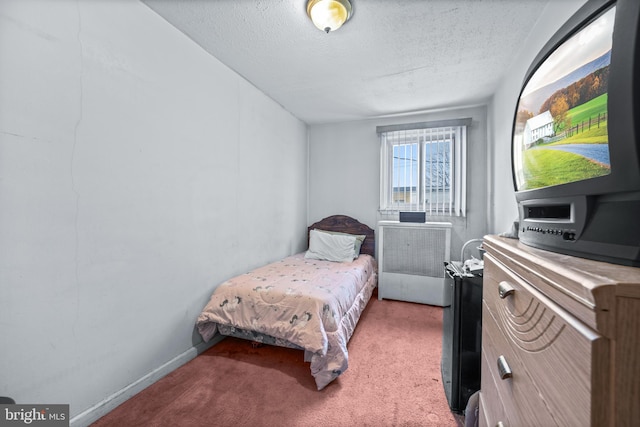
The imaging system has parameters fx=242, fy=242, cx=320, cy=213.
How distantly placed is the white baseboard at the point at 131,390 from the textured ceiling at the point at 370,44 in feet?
8.00

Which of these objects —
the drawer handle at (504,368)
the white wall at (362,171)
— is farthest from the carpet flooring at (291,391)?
the white wall at (362,171)

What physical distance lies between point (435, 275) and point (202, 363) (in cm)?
257

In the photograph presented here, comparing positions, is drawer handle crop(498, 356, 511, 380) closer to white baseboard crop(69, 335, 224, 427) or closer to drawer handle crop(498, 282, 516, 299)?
drawer handle crop(498, 282, 516, 299)

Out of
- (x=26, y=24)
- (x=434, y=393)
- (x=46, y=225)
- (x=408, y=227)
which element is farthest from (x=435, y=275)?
(x=26, y=24)

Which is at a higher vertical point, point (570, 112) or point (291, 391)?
point (570, 112)

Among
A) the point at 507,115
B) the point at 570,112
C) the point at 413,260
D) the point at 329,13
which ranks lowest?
the point at 413,260

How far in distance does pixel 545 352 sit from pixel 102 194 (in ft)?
6.34

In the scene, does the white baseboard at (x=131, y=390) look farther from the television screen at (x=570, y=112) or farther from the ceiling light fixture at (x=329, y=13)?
the ceiling light fixture at (x=329, y=13)

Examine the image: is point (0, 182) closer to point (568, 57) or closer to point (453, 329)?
point (568, 57)

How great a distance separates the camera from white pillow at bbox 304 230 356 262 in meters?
3.07

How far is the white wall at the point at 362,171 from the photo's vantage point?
3.05 metres

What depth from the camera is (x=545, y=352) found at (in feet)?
1.59

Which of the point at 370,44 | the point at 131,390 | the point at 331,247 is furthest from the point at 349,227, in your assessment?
the point at 131,390

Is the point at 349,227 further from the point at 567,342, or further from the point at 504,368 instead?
the point at 567,342
